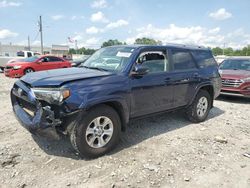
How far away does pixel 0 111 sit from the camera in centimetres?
596

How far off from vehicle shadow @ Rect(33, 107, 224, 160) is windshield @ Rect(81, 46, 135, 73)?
1045 mm

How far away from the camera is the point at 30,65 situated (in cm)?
1342

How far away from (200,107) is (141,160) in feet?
8.68

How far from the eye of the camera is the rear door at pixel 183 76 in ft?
16.1

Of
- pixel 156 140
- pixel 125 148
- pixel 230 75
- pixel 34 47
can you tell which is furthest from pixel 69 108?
pixel 34 47

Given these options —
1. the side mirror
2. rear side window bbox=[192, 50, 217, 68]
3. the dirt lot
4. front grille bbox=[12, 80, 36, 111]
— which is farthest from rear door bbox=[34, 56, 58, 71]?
the side mirror

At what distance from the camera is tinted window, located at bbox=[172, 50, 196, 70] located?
498cm

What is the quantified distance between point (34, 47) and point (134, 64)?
72602 mm

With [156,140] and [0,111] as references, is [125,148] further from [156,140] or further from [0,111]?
[0,111]

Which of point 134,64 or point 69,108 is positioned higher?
point 134,64

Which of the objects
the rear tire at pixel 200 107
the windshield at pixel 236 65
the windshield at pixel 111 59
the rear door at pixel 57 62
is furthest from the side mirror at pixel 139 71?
the rear door at pixel 57 62

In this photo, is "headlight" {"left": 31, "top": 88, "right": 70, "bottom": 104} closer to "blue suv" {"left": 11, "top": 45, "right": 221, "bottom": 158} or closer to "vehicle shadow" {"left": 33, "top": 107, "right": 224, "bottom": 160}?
"blue suv" {"left": 11, "top": 45, "right": 221, "bottom": 158}

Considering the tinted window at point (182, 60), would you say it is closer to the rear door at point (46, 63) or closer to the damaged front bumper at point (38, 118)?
the damaged front bumper at point (38, 118)

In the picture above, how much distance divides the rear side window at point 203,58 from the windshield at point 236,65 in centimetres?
395
